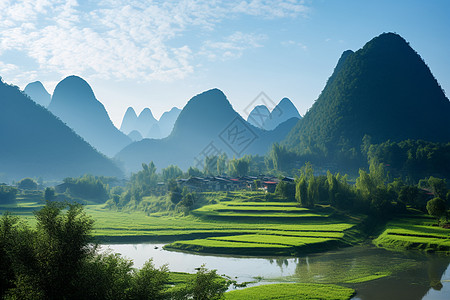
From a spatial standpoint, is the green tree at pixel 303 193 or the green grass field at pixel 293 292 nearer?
the green grass field at pixel 293 292

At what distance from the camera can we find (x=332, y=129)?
124 meters

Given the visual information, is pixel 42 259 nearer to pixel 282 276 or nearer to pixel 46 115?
pixel 282 276

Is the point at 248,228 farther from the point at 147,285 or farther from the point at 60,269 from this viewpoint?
the point at 60,269

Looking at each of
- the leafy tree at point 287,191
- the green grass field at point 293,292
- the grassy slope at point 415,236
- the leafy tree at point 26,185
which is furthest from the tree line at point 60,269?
the leafy tree at point 26,185

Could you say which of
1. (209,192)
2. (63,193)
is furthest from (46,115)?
(209,192)

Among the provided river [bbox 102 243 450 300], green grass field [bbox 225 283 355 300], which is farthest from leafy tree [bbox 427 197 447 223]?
green grass field [bbox 225 283 355 300]

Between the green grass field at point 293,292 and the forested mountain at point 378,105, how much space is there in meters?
89.8

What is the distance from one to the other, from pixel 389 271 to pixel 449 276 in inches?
161

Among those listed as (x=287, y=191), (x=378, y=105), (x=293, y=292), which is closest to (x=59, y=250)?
(x=293, y=292)

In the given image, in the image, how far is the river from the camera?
23625 millimetres

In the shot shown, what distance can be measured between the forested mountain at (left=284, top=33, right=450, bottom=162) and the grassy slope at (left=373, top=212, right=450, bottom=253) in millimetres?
66482

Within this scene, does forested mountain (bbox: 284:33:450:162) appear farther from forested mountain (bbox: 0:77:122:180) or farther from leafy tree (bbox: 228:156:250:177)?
forested mountain (bbox: 0:77:122:180)

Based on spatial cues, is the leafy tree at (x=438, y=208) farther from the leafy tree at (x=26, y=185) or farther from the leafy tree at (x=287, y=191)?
the leafy tree at (x=26, y=185)

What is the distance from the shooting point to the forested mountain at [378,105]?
116 meters
